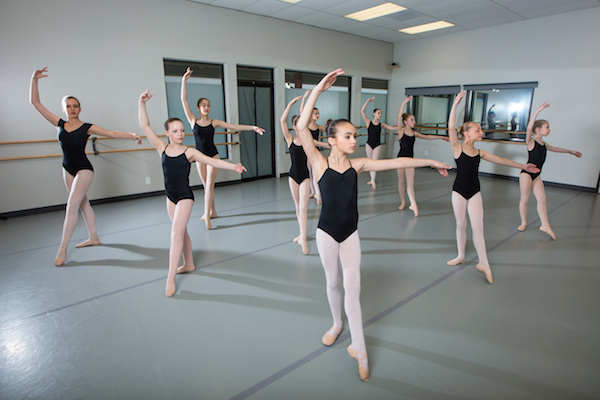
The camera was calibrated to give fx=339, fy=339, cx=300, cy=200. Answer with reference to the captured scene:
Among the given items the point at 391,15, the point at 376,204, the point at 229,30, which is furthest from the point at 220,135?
the point at 391,15

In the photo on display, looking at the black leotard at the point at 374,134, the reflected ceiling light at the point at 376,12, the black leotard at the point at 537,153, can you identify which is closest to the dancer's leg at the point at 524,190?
the black leotard at the point at 537,153

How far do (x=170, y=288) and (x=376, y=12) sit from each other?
21.9 ft

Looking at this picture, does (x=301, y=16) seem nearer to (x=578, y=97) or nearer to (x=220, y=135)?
(x=220, y=135)

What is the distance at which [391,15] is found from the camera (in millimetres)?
7117

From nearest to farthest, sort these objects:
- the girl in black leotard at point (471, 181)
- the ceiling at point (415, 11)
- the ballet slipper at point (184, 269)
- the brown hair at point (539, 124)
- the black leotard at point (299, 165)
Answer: the girl in black leotard at point (471, 181)
the ballet slipper at point (184, 269)
the black leotard at point (299, 165)
the brown hair at point (539, 124)
the ceiling at point (415, 11)

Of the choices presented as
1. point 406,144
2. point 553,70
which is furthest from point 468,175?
point 553,70

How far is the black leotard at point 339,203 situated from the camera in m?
2.01

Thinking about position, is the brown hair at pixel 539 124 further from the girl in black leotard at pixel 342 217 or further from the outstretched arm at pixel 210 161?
the outstretched arm at pixel 210 161

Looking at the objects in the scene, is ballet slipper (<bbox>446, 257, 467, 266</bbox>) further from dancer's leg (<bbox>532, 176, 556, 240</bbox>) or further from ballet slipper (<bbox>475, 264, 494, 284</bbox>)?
dancer's leg (<bbox>532, 176, 556, 240</bbox>)

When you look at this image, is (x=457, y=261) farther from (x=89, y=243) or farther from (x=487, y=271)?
(x=89, y=243)

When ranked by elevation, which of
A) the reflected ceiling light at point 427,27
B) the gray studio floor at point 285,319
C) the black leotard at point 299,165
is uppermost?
the reflected ceiling light at point 427,27

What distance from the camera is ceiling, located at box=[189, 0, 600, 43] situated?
623 centimetres

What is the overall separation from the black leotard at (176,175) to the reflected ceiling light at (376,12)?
5.53 m

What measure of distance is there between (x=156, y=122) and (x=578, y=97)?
27.0 feet
